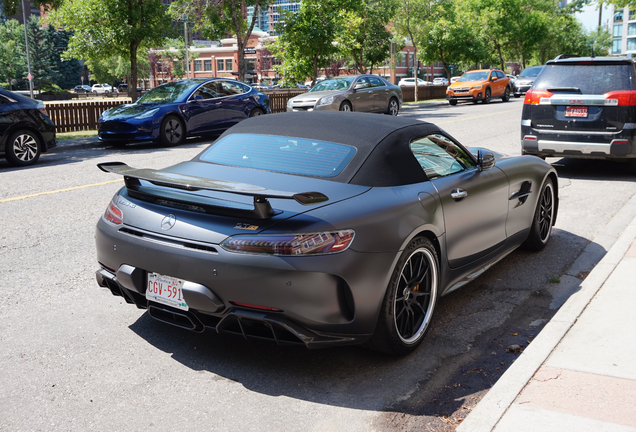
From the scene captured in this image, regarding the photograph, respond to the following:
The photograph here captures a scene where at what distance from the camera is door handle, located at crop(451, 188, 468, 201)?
437cm

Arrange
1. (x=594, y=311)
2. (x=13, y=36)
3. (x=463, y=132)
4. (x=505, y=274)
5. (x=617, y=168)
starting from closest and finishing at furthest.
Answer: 1. (x=594, y=311)
2. (x=505, y=274)
3. (x=617, y=168)
4. (x=463, y=132)
5. (x=13, y=36)

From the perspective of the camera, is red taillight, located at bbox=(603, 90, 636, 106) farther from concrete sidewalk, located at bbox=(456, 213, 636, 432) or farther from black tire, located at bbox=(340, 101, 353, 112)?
black tire, located at bbox=(340, 101, 353, 112)

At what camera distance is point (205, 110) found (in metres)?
16.2

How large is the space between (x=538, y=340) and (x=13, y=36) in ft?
314

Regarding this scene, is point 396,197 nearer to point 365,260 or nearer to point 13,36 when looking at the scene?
point 365,260

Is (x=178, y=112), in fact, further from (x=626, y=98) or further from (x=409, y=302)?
(x=409, y=302)

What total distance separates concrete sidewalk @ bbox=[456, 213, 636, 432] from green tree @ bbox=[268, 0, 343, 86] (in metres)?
25.8

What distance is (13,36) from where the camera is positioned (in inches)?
3398

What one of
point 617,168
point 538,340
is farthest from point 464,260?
point 617,168

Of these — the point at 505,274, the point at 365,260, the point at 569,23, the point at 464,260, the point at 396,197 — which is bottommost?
the point at 505,274

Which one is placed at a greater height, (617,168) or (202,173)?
(202,173)

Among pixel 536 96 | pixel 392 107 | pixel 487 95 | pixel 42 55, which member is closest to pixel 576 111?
pixel 536 96

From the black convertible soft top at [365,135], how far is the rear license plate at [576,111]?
6.23 meters

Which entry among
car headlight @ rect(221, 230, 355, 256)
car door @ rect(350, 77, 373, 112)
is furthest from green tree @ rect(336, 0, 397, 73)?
car headlight @ rect(221, 230, 355, 256)
